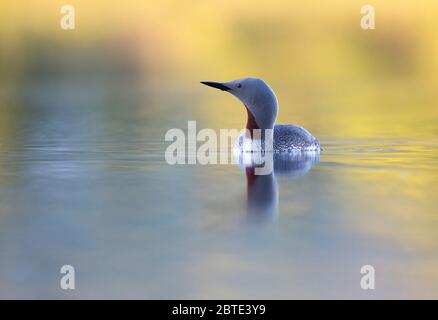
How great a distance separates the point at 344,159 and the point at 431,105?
9.54 meters

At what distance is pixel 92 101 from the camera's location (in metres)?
19.0

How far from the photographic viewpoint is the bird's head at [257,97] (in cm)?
827

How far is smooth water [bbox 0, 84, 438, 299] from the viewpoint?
151 inches

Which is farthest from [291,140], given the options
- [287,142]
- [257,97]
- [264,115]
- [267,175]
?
[267,175]

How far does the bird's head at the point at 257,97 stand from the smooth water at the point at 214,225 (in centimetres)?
71

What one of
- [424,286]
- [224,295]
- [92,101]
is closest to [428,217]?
[424,286]

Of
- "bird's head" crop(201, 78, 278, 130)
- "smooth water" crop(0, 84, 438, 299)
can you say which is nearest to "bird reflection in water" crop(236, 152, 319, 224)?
"smooth water" crop(0, 84, 438, 299)

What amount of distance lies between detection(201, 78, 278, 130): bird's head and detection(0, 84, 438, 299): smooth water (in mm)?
712

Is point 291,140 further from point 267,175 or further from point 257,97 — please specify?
point 267,175

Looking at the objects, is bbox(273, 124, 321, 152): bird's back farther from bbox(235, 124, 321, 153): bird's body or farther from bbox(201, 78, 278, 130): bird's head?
bbox(201, 78, 278, 130): bird's head

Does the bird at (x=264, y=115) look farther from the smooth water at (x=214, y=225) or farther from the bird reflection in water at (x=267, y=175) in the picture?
the smooth water at (x=214, y=225)

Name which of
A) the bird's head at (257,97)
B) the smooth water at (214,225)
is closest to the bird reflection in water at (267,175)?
the smooth water at (214,225)

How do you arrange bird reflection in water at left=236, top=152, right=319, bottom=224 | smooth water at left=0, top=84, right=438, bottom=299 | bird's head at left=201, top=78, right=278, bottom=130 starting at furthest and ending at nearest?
bird's head at left=201, top=78, right=278, bottom=130 → bird reflection in water at left=236, top=152, right=319, bottom=224 → smooth water at left=0, top=84, right=438, bottom=299

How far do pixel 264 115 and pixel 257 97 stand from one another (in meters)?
0.20
